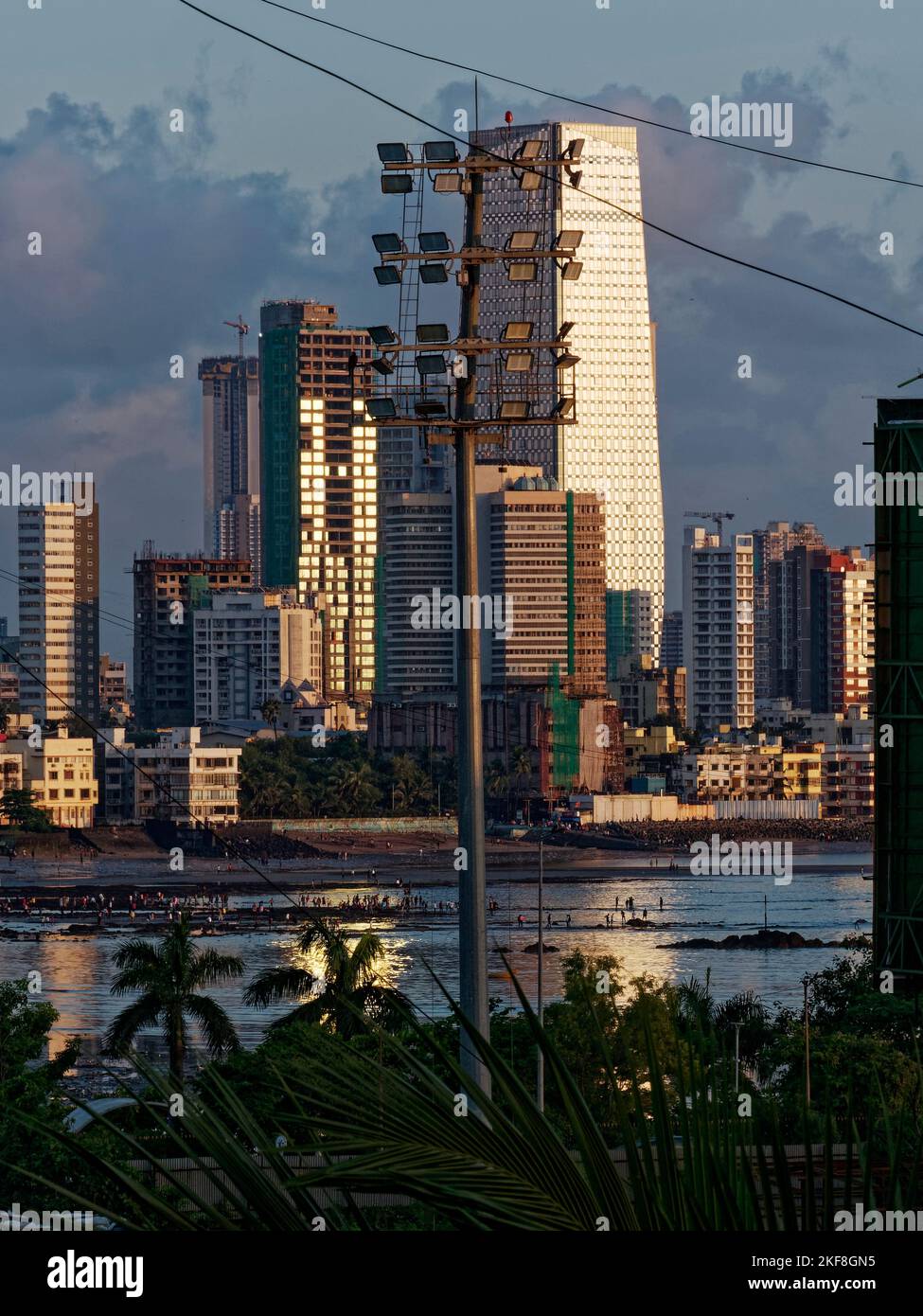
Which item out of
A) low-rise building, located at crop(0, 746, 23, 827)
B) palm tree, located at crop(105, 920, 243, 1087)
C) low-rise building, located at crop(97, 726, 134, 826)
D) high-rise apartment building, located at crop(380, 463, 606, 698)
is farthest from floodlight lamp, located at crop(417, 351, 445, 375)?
high-rise apartment building, located at crop(380, 463, 606, 698)

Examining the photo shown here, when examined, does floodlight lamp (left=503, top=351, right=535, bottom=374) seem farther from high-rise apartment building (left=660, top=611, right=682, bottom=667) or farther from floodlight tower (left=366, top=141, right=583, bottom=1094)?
high-rise apartment building (left=660, top=611, right=682, bottom=667)

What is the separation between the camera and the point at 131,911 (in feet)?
237

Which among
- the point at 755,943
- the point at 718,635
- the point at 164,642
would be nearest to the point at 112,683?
the point at 164,642

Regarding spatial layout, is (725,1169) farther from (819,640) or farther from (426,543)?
(819,640)

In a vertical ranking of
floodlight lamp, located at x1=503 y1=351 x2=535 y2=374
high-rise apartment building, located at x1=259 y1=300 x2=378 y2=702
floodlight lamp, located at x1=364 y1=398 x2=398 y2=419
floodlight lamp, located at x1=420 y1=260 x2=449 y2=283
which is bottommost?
floodlight lamp, located at x1=364 y1=398 x2=398 y2=419

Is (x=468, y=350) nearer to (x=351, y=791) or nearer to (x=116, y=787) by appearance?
(x=116, y=787)

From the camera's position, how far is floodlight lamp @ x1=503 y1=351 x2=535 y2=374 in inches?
374

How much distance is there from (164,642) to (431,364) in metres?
143

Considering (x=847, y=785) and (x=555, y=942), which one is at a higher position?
(x=847, y=785)

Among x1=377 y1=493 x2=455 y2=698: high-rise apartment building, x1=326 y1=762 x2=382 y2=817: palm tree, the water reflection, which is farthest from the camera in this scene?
x1=377 y1=493 x2=455 y2=698: high-rise apartment building

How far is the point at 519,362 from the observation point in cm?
954

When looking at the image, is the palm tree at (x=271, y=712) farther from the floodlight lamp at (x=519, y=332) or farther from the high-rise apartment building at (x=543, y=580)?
the floodlight lamp at (x=519, y=332)
